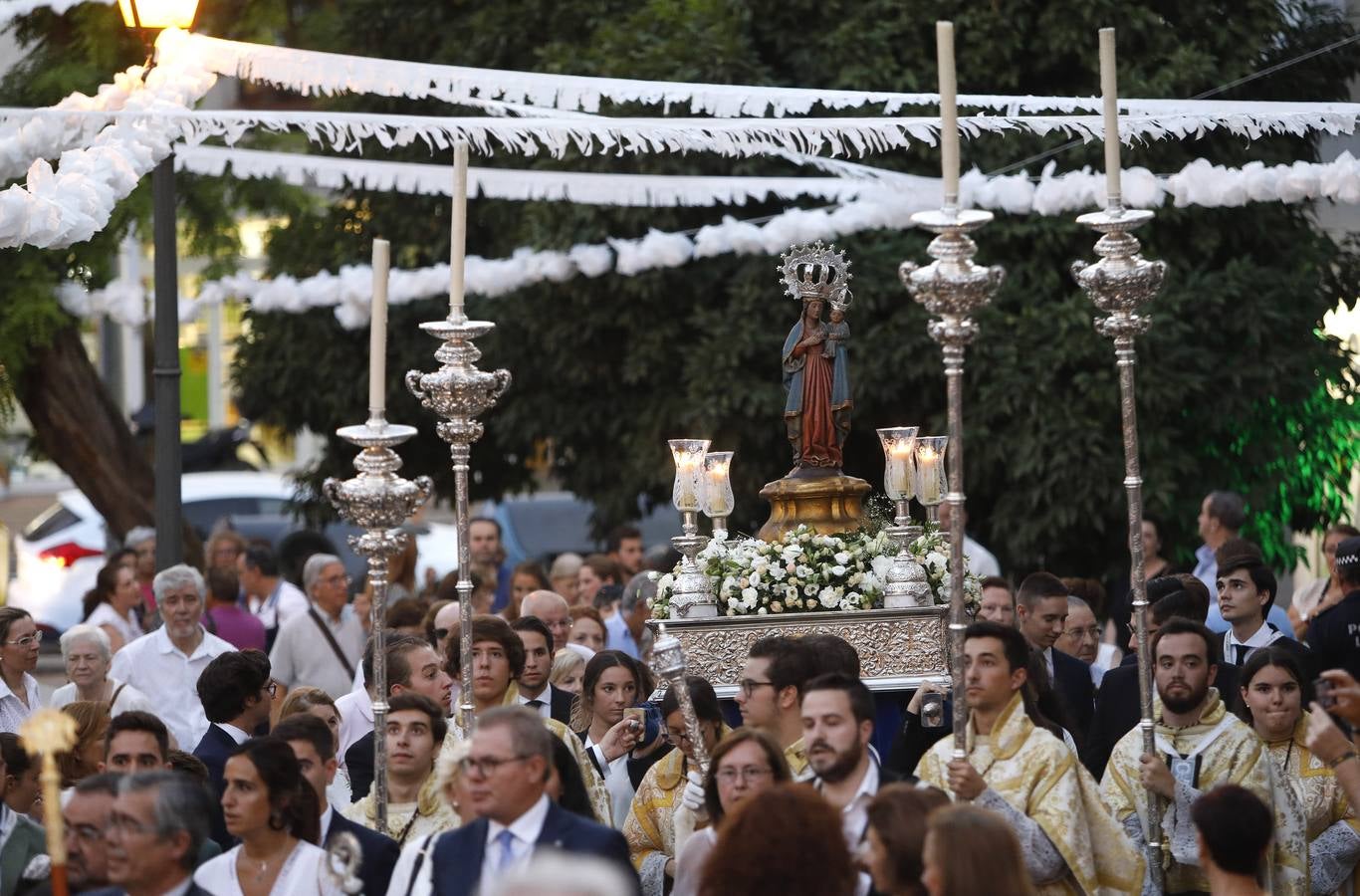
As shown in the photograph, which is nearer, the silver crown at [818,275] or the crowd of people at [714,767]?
the crowd of people at [714,767]

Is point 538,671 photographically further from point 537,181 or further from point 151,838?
point 537,181

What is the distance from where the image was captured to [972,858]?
531 centimetres

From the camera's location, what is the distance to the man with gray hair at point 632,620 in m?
12.4

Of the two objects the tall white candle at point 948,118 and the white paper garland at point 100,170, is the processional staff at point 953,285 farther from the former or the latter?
the white paper garland at point 100,170

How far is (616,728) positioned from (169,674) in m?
3.38

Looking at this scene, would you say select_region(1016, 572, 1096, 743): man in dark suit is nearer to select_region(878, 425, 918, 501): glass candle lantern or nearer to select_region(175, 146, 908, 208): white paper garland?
select_region(878, 425, 918, 501): glass candle lantern

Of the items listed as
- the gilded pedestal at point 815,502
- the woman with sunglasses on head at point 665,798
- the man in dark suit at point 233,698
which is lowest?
the woman with sunglasses on head at point 665,798

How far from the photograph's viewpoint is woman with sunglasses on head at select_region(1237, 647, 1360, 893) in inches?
318

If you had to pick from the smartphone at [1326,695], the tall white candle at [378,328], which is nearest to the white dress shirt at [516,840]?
the tall white candle at [378,328]

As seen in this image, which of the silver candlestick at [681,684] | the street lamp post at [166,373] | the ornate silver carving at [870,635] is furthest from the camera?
the street lamp post at [166,373]

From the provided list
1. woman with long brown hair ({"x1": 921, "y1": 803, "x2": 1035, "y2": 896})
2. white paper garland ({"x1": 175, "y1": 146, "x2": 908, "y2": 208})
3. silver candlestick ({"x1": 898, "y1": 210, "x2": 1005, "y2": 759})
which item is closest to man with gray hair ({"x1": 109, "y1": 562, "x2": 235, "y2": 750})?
white paper garland ({"x1": 175, "y1": 146, "x2": 908, "y2": 208})

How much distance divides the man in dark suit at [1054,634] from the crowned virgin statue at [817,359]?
1151 millimetres

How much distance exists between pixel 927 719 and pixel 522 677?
2137 millimetres

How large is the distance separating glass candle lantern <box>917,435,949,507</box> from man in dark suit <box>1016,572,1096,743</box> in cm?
63
